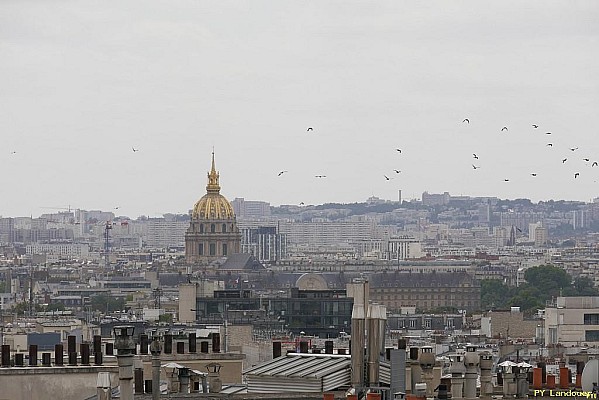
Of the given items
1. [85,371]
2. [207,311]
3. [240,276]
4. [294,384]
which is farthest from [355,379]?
[240,276]

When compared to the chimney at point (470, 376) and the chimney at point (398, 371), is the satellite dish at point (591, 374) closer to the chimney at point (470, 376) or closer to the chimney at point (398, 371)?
the chimney at point (398, 371)

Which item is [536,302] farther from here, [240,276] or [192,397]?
[192,397]

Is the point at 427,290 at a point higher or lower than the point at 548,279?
lower

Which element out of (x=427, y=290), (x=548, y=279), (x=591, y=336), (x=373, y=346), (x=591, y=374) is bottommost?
(x=591, y=336)

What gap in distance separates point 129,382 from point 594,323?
6234 cm

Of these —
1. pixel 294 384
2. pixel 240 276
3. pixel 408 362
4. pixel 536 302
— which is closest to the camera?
pixel 294 384

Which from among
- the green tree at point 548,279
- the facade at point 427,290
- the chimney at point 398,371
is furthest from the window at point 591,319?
the facade at point 427,290

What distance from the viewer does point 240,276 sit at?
18412 centimetres

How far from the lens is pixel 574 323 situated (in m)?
81.9

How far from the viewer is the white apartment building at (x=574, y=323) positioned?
7907 centimetres

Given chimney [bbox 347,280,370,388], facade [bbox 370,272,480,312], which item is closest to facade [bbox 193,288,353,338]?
facade [bbox 370,272,480,312]

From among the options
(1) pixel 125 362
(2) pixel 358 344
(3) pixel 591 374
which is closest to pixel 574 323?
(2) pixel 358 344

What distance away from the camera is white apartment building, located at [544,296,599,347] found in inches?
3113

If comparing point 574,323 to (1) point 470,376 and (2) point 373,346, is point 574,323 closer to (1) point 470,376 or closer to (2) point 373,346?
(1) point 470,376
